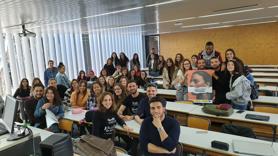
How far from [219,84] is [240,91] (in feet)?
1.46

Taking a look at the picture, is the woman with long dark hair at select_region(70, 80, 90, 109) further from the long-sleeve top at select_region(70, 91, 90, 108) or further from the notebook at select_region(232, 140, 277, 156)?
the notebook at select_region(232, 140, 277, 156)

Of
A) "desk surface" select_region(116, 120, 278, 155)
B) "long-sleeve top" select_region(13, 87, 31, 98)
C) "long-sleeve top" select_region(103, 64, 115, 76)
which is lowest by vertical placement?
"desk surface" select_region(116, 120, 278, 155)

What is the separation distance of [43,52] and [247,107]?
277 inches

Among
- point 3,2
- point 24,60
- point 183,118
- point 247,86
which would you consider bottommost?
point 183,118

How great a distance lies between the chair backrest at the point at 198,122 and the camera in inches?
125

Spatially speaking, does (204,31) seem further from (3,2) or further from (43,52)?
(3,2)

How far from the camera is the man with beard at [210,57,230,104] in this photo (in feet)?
13.3

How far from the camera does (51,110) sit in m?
3.88

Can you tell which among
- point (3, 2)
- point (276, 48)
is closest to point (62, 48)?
point (3, 2)

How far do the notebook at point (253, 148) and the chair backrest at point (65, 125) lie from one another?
8.28 feet

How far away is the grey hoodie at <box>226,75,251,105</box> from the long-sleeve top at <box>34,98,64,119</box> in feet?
9.87

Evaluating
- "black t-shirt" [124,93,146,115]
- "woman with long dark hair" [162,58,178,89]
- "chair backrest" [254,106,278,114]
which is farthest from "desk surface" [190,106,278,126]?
"woman with long dark hair" [162,58,178,89]

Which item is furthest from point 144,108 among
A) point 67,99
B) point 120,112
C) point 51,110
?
point 67,99

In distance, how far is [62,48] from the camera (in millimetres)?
8859
